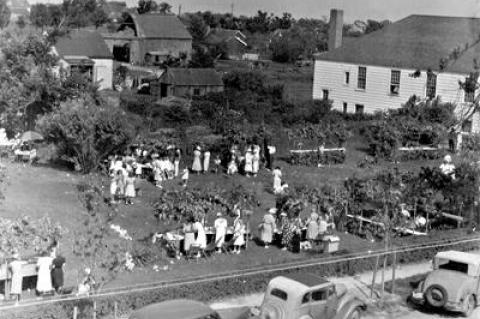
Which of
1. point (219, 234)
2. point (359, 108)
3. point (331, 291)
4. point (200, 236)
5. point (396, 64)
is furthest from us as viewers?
point (359, 108)

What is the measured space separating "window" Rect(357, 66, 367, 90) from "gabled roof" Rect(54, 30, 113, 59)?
1862cm

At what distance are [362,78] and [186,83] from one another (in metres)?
13.1

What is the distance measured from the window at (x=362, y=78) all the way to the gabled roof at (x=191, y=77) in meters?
11.2

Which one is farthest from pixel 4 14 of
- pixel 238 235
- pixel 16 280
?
pixel 16 280

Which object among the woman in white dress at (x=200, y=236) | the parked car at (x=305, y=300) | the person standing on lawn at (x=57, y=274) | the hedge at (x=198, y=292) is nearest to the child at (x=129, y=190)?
the woman in white dress at (x=200, y=236)

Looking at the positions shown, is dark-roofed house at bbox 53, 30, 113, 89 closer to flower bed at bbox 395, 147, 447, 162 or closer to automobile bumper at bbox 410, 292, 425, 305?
flower bed at bbox 395, 147, 447, 162

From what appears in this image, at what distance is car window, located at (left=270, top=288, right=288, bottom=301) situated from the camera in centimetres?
1385

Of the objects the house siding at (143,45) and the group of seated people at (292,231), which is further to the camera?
the house siding at (143,45)

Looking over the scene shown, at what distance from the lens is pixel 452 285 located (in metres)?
16.2

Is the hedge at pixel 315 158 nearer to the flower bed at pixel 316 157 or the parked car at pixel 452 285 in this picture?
the flower bed at pixel 316 157

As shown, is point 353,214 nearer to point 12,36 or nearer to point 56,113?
point 56,113

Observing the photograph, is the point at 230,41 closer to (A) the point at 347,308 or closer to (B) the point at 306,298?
(A) the point at 347,308

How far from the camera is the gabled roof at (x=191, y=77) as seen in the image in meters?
53.7

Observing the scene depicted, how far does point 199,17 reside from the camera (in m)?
97.5
